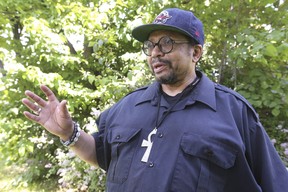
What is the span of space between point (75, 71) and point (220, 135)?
3.97 metres

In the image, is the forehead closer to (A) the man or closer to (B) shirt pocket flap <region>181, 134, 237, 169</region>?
(A) the man

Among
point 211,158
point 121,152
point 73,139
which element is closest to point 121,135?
point 121,152

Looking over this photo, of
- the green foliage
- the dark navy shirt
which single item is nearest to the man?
the dark navy shirt

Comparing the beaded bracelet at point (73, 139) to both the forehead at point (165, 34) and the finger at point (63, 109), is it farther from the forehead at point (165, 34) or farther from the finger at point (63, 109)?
the forehead at point (165, 34)

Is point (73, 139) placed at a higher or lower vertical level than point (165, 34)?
lower

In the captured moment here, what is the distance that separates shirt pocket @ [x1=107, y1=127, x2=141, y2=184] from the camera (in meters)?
1.61

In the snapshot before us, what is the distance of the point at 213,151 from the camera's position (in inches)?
55.6

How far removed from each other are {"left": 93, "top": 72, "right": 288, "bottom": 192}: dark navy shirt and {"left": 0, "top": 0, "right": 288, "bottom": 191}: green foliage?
50.3 inches

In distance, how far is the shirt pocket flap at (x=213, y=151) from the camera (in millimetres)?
1410

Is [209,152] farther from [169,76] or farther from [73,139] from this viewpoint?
[73,139]

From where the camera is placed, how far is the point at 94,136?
194 cm

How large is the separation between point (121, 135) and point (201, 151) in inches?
19.6

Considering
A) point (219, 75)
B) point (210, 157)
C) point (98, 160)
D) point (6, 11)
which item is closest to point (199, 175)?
point (210, 157)

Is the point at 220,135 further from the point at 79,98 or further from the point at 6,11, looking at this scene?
the point at 6,11
